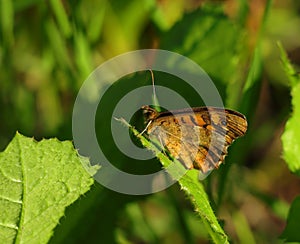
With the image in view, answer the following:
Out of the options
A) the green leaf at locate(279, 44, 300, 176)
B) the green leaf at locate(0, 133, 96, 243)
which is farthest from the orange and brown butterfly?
the green leaf at locate(0, 133, 96, 243)

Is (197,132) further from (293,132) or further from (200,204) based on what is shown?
(200,204)

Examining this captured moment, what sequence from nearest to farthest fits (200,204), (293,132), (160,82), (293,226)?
1. (200,204)
2. (293,226)
3. (293,132)
4. (160,82)

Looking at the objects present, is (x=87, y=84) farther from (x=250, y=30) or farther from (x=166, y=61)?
(x=250, y=30)

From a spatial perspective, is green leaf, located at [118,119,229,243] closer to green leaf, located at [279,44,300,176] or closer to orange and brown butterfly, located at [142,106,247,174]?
orange and brown butterfly, located at [142,106,247,174]

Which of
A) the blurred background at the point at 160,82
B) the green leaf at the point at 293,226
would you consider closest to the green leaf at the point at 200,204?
the blurred background at the point at 160,82

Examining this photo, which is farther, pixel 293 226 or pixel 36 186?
pixel 293 226

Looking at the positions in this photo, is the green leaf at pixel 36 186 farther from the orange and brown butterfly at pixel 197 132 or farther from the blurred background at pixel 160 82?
the orange and brown butterfly at pixel 197 132

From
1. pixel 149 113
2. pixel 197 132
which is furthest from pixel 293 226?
pixel 149 113

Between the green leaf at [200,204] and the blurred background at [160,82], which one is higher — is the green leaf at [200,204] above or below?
above
